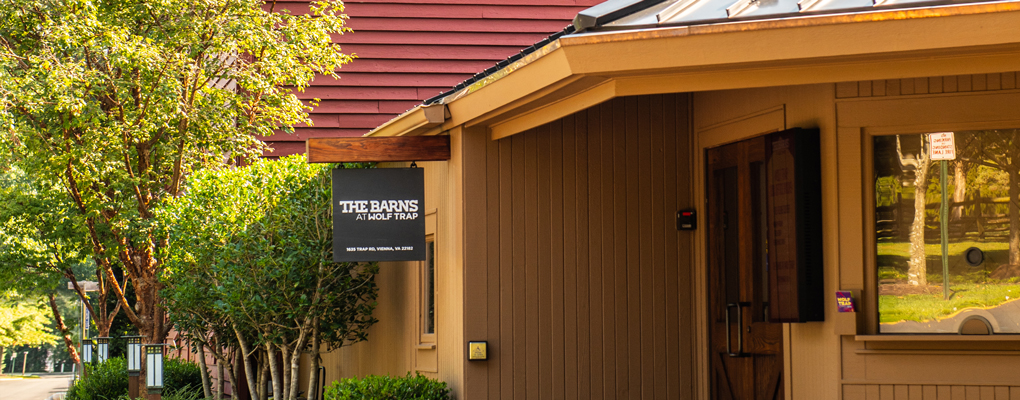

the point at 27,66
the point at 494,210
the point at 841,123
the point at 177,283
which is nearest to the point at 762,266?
the point at 841,123

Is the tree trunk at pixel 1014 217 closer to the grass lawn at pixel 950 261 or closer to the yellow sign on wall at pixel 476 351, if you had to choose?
the grass lawn at pixel 950 261

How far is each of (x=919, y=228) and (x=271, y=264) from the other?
18.3 feet

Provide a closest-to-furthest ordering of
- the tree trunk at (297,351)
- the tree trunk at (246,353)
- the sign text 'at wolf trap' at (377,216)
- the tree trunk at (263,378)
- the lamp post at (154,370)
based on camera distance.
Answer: the sign text 'at wolf trap' at (377,216), the tree trunk at (297,351), the lamp post at (154,370), the tree trunk at (246,353), the tree trunk at (263,378)

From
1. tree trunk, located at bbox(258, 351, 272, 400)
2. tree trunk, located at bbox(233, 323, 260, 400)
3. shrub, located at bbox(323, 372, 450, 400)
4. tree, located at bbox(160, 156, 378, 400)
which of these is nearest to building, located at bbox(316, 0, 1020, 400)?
shrub, located at bbox(323, 372, 450, 400)

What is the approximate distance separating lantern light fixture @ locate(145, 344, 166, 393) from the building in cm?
251

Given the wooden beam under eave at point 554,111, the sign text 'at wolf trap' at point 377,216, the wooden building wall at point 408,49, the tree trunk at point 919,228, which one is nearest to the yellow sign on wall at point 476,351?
the sign text 'at wolf trap' at point 377,216

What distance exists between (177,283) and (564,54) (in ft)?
21.4

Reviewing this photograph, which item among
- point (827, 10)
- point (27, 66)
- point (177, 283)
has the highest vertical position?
point (27, 66)

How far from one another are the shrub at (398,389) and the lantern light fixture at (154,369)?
266 centimetres

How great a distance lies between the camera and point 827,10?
4520 mm

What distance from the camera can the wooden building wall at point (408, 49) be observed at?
12555 millimetres

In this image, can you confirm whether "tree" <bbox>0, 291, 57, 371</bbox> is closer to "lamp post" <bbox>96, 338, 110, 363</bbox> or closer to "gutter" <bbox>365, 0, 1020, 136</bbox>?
"lamp post" <bbox>96, 338, 110, 363</bbox>

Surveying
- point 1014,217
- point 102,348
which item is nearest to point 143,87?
point 102,348

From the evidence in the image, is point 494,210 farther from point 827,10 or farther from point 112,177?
point 112,177
